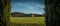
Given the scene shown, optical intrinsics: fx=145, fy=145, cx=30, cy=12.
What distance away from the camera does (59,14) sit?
401 cm

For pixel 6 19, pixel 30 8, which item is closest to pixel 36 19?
pixel 30 8

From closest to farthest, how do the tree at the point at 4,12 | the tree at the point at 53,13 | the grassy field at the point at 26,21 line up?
the tree at the point at 53,13, the tree at the point at 4,12, the grassy field at the point at 26,21

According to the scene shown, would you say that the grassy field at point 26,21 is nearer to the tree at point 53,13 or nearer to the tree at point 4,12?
the tree at point 4,12

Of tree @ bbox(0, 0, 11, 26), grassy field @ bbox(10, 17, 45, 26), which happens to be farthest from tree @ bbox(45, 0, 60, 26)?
grassy field @ bbox(10, 17, 45, 26)

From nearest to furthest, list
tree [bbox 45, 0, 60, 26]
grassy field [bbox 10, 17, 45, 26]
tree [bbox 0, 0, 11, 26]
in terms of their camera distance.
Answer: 1. tree [bbox 45, 0, 60, 26]
2. tree [bbox 0, 0, 11, 26]
3. grassy field [bbox 10, 17, 45, 26]

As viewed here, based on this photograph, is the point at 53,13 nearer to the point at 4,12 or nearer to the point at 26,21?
the point at 4,12

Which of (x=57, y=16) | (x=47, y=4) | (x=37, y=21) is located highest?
(x=47, y=4)

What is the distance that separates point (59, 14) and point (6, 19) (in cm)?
170

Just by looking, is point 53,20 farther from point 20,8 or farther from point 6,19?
point 20,8

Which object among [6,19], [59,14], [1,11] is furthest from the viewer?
[6,19]

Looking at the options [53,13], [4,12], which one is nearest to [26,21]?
[4,12]

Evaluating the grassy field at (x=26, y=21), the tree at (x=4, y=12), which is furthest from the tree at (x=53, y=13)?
the grassy field at (x=26, y=21)

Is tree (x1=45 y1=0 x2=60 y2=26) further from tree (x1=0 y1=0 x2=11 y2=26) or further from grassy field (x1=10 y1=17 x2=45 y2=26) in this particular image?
grassy field (x1=10 y1=17 x2=45 y2=26)

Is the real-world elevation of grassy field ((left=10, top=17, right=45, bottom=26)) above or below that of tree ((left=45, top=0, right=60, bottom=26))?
below
